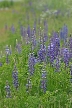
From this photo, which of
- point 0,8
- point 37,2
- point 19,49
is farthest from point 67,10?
point 19,49

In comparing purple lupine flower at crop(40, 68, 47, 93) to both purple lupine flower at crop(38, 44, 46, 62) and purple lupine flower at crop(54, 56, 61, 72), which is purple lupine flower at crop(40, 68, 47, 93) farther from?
purple lupine flower at crop(38, 44, 46, 62)

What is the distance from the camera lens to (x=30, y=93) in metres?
5.36

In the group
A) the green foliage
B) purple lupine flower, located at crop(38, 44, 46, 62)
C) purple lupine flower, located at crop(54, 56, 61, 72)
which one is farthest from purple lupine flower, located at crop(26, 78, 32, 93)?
the green foliage

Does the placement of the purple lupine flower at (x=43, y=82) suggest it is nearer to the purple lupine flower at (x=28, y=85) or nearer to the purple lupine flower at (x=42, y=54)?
the purple lupine flower at (x=28, y=85)

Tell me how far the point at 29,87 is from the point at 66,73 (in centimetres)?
54

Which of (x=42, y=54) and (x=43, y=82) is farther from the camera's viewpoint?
(x=42, y=54)

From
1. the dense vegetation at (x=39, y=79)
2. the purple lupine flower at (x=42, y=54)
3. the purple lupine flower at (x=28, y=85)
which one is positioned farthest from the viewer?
the purple lupine flower at (x=42, y=54)

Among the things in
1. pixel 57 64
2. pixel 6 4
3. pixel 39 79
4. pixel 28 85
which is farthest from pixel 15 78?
pixel 6 4

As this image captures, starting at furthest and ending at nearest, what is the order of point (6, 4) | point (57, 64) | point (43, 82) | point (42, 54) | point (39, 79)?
point (6, 4) → point (42, 54) → point (57, 64) → point (39, 79) → point (43, 82)

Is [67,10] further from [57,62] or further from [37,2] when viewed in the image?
[57,62]

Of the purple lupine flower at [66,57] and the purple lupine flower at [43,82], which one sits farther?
the purple lupine flower at [66,57]

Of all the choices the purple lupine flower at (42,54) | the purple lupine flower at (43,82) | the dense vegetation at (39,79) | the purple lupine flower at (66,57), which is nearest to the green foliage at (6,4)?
the dense vegetation at (39,79)

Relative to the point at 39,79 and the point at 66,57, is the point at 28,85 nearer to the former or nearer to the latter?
the point at 39,79

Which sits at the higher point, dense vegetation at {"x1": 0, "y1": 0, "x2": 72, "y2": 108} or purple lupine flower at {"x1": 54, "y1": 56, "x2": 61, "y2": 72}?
purple lupine flower at {"x1": 54, "y1": 56, "x2": 61, "y2": 72}
